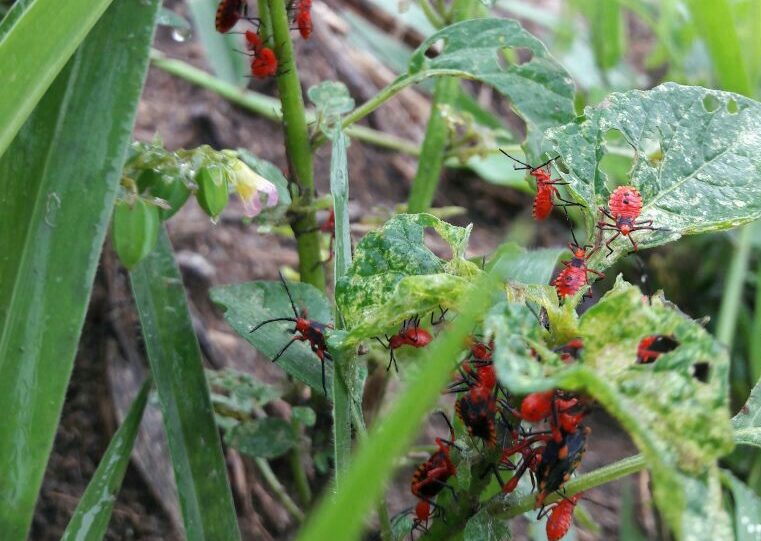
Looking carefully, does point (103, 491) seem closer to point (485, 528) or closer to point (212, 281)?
point (485, 528)

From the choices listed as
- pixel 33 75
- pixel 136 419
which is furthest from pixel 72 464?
pixel 33 75

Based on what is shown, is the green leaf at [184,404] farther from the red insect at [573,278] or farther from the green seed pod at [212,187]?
the red insect at [573,278]

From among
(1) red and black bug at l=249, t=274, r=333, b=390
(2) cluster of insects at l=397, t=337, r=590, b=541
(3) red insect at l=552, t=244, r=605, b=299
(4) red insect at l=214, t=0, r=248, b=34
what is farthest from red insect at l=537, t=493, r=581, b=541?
(4) red insect at l=214, t=0, r=248, b=34

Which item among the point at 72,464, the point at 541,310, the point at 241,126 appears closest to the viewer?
the point at 541,310

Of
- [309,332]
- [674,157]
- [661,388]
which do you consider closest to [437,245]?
[309,332]

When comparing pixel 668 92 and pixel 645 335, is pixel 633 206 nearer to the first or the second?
pixel 668 92

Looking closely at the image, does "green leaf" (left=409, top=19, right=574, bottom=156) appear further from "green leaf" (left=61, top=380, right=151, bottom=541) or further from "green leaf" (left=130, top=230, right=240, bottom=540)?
"green leaf" (left=61, top=380, right=151, bottom=541)
